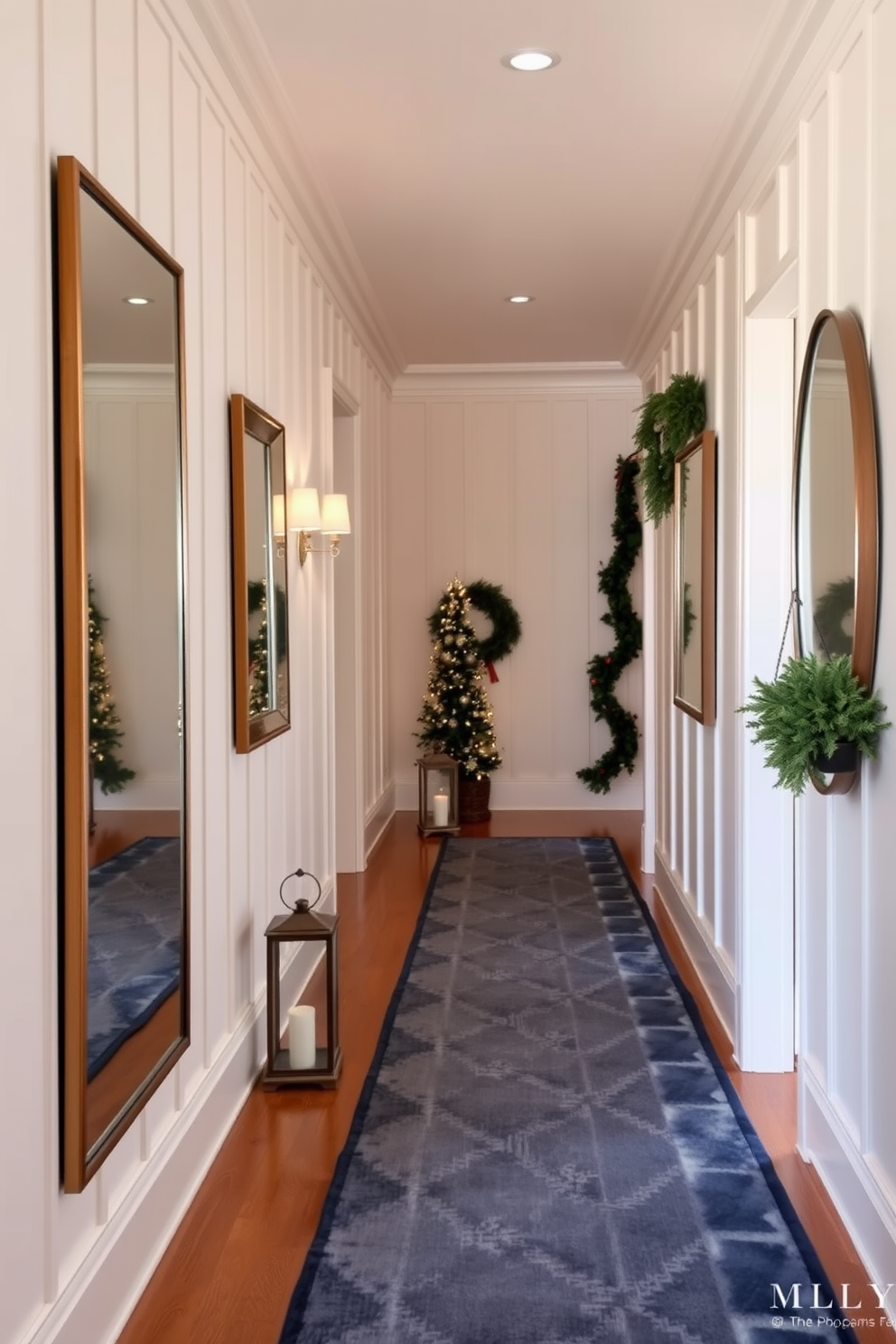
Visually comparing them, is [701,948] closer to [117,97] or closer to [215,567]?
[215,567]

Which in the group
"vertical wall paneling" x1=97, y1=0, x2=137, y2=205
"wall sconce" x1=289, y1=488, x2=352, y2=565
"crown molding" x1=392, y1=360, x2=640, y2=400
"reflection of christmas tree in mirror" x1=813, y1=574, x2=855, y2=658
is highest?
"crown molding" x1=392, y1=360, x2=640, y2=400

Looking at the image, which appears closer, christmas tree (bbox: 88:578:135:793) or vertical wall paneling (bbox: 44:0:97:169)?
vertical wall paneling (bbox: 44:0:97:169)

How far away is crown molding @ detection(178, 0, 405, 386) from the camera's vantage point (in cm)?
312

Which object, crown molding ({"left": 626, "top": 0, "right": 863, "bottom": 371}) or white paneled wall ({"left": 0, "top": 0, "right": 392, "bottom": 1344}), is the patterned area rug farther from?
crown molding ({"left": 626, "top": 0, "right": 863, "bottom": 371})

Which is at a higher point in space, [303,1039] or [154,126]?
[154,126]

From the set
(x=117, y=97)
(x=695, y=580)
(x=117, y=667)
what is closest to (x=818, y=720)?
(x=117, y=667)

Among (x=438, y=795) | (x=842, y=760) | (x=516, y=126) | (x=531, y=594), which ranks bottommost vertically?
(x=438, y=795)

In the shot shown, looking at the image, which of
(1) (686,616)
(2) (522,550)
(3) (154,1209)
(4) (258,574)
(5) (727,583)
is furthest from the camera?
(2) (522,550)

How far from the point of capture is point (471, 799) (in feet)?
26.3

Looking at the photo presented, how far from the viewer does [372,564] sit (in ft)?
24.0

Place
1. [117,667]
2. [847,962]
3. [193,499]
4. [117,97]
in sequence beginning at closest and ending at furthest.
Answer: [117,667] < [117,97] < [847,962] < [193,499]

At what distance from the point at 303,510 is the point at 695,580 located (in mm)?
1619

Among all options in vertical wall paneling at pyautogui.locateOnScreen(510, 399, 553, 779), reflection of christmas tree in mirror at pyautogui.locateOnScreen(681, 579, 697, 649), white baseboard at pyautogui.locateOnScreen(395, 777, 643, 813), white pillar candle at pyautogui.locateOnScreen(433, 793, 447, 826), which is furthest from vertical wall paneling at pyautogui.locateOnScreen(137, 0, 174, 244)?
white baseboard at pyautogui.locateOnScreen(395, 777, 643, 813)

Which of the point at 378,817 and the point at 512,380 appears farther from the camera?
the point at 512,380
